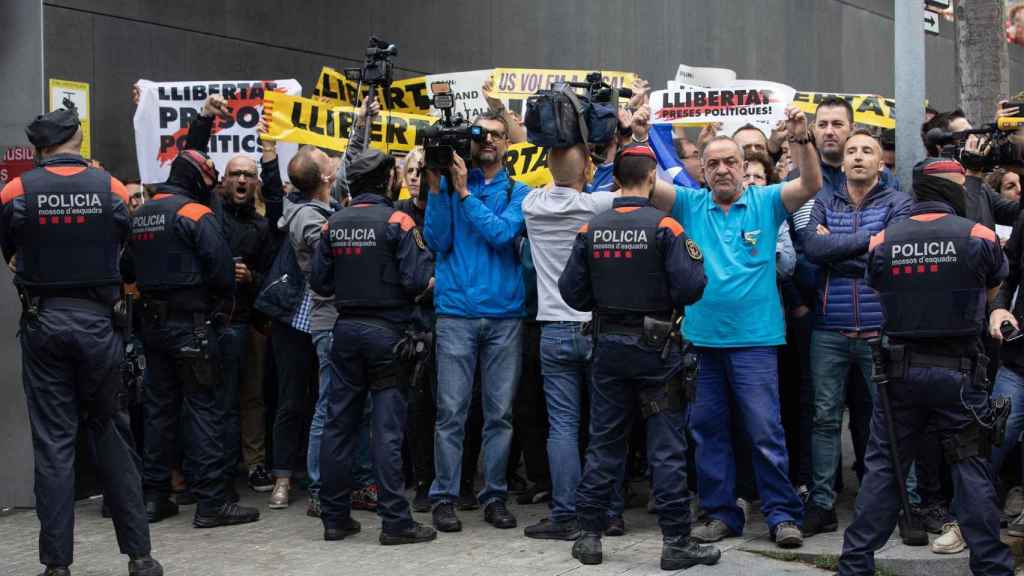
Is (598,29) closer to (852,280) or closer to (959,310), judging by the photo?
(852,280)

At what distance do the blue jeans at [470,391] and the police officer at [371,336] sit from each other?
0.35 m

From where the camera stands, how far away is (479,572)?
701cm

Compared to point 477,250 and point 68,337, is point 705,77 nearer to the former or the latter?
point 477,250

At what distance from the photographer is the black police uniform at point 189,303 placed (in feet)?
→ 27.0

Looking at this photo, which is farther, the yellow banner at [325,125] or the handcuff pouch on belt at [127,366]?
the yellow banner at [325,125]

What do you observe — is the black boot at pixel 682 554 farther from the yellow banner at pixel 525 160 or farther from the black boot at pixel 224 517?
the yellow banner at pixel 525 160

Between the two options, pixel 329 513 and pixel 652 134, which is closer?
pixel 329 513

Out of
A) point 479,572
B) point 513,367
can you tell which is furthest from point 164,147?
point 479,572

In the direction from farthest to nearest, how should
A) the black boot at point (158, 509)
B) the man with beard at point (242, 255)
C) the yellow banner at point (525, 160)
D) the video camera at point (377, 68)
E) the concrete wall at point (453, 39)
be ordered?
1. the concrete wall at point (453, 39)
2. the yellow banner at point (525, 160)
3. the man with beard at point (242, 255)
4. the video camera at point (377, 68)
5. the black boot at point (158, 509)

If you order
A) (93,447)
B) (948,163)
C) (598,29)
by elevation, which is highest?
(598,29)

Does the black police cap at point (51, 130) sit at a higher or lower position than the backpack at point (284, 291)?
higher

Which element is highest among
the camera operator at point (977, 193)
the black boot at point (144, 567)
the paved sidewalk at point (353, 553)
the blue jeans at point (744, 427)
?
the camera operator at point (977, 193)

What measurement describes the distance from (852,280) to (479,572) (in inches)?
103

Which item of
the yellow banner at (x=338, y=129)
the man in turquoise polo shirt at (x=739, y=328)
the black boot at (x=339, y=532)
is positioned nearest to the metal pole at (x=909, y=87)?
the man in turquoise polo shirt at (x=739, y=328)
